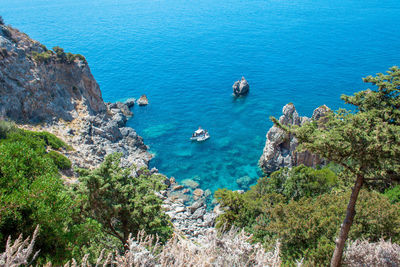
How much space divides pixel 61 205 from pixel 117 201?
7.07m

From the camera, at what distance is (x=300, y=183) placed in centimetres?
2947

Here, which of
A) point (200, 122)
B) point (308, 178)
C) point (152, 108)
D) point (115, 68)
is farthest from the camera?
point (115, 68)

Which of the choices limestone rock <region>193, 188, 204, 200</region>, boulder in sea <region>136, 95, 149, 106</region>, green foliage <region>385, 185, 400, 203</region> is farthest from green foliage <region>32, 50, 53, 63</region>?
green foliage <region>385, 185, 400, 203</region>

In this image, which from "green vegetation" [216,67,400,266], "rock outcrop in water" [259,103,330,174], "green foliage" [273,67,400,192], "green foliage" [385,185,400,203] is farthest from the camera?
"rock outcrop in water" [259,103,330,174]

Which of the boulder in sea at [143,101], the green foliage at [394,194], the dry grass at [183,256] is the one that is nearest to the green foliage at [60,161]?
the dry grass at [183,256]

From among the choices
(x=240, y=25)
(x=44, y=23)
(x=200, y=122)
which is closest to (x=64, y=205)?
(x=200, y=122)

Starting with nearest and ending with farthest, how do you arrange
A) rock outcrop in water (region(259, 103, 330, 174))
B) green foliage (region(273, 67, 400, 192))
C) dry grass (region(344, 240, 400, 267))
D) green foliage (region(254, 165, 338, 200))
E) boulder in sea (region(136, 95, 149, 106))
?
1. green foliage (region(273, 67, 400, 192))
2. dry grass (region(344, 240, 400, 267))
3. green foliage (region(254, 165, 338, 200))
4. rock outcrop in water (region(259, 103, 330, 174))
5. boulder in sea (region(136, 95, 149, 106))

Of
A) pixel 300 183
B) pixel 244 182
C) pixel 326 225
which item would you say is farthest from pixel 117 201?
pixel 244 182

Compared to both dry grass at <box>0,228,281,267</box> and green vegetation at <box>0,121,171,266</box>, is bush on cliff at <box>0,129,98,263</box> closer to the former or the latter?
green vegetation at <box>0,121,171,266</box>

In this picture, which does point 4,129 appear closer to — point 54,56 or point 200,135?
point 54,56

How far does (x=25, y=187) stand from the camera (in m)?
12.9

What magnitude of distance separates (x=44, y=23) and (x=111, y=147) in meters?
120

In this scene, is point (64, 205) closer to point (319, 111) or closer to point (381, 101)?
point (381, 101)

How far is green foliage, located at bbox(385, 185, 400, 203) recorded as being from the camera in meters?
25.3
